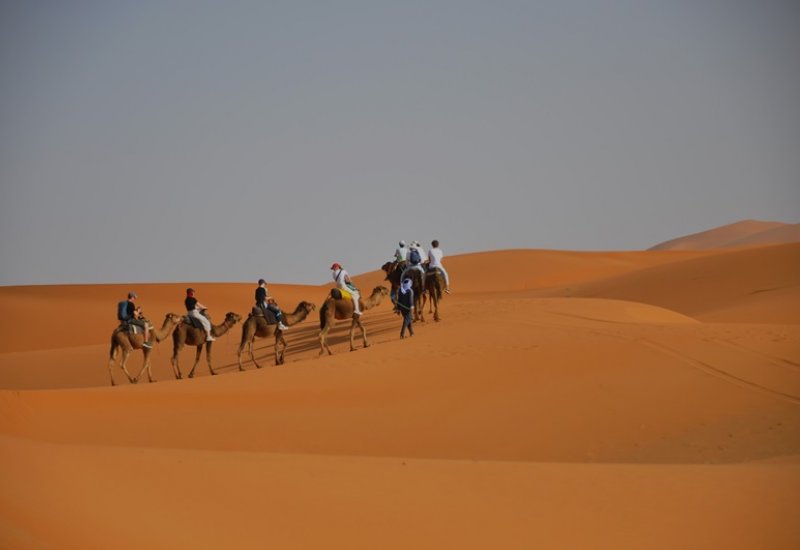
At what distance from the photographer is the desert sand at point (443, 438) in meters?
10.4

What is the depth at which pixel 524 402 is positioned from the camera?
64.6 ft

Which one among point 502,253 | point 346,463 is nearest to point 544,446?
point 346,463

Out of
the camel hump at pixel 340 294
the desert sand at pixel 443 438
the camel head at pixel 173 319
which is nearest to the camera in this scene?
the desert sand at pixel 443 438

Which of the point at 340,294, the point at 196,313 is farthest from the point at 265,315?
the point at 340,294

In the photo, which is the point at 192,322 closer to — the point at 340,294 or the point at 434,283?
the point at 340,294

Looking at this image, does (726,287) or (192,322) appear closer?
(192,322)

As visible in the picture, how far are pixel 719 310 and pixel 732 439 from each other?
20106mm

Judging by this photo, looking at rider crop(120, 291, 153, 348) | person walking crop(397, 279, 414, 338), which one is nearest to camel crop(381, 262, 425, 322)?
person walking crop(397, 279, 414, 338)

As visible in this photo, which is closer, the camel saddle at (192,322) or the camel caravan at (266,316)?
the camel caravan at (266,316)

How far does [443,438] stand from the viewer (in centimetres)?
1831

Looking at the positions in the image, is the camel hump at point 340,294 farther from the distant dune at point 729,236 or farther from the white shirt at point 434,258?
the distant dune at point 729,236

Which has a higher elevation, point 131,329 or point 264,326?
point 131,329

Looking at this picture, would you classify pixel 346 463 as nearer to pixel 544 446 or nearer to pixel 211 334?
pixel 544 446

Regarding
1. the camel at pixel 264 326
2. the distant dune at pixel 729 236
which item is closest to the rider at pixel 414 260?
the camel at pixel 264 326
